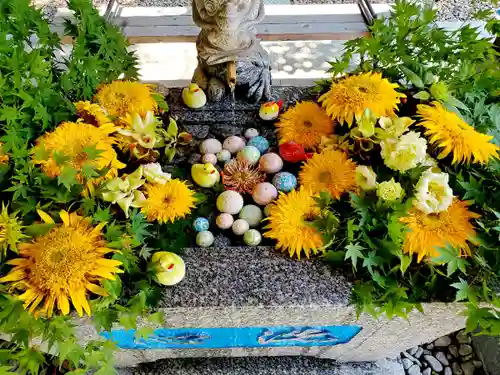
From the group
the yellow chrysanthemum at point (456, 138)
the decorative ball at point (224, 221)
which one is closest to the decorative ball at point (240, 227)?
the decorative ball at point (224, 221)

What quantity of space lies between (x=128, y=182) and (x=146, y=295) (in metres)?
0.37

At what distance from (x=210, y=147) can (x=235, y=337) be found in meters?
0.77

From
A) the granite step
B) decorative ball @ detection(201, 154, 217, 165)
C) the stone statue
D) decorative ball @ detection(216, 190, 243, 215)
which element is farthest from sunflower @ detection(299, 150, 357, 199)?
the granite step

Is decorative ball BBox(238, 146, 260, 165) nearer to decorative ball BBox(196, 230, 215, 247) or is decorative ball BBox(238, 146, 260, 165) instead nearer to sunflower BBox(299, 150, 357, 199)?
sunflower BBox(299, 150, 357, 199)

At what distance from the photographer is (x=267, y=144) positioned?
180 centimetres

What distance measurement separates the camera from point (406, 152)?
1.40 metres

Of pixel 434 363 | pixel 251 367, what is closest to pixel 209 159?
pixel 251 367

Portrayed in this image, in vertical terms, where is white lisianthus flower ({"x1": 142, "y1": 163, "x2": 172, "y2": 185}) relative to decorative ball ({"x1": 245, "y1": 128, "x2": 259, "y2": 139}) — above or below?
above

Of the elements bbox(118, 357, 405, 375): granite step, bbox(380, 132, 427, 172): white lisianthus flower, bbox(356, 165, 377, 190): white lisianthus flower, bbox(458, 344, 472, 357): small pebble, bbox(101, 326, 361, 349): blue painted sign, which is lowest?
bbox(458, 344, 472, 357): small pebble

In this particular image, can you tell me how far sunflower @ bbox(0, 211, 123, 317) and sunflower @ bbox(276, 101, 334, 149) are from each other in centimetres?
84

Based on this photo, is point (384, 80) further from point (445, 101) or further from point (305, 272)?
point (305, 272)

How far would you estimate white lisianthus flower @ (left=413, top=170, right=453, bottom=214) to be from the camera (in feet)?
4.43

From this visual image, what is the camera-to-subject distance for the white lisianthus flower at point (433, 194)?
1.35 m

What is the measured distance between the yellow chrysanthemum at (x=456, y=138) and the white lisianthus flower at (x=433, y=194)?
143mm
